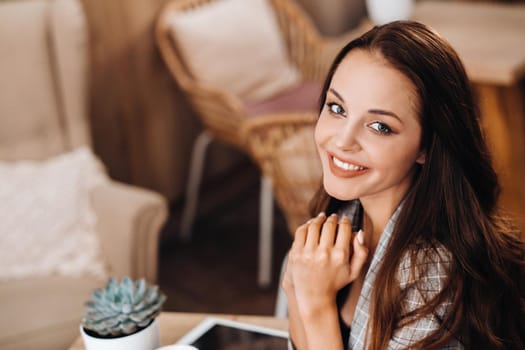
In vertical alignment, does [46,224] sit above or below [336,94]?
below

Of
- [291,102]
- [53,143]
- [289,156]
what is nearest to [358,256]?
[289,156]

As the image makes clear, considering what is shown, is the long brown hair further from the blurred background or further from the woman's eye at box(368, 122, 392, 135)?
the blurred background

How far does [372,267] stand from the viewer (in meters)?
1.12

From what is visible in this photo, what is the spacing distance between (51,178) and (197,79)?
2.55 ft

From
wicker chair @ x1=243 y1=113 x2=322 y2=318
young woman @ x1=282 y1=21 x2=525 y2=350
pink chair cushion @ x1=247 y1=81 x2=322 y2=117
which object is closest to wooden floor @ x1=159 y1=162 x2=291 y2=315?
wicker chair @ x1=243 y1=113 x2=322 y2=318

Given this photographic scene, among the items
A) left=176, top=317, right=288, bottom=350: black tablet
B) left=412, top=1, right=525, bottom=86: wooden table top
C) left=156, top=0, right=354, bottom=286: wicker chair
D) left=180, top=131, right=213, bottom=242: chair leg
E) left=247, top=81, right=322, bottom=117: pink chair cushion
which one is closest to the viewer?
left=176, top=317, right=288, bottom=350: black tablet

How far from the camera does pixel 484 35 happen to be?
2.56 metres

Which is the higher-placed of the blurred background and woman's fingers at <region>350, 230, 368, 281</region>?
woman's fingers at <region>350, 230, 368, 281</region>

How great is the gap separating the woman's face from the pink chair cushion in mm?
1488

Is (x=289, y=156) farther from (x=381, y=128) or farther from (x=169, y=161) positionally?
(x=381, y=128)

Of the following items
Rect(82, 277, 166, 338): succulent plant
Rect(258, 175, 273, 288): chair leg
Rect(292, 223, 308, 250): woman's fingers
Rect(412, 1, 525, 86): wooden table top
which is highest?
Rect(292, 223, 308, 250): woman's fingers

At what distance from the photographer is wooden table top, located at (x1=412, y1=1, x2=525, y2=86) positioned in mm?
2234

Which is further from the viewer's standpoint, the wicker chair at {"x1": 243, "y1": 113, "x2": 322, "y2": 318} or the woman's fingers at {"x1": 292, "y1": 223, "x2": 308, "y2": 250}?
the wicker chair at {"x1": 243, "y1": 113, "x2": 322, "y2": 318}

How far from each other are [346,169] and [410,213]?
119 mm
